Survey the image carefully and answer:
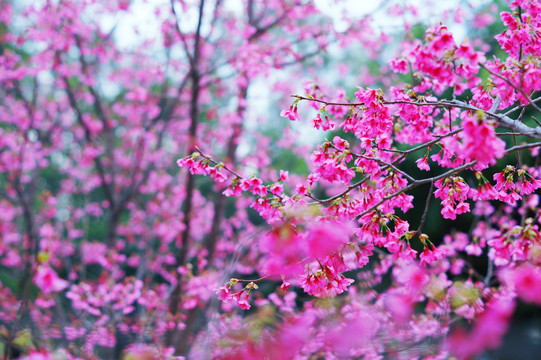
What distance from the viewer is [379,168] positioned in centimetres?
236

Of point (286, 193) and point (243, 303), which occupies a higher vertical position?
point (286, 193)

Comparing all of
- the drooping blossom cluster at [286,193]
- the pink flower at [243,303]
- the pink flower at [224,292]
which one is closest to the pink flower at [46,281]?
the drooping blossom cluster at [286,193]

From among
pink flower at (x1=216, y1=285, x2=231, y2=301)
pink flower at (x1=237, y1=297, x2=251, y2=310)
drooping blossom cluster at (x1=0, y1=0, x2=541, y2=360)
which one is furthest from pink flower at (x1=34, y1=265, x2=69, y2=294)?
pink flower at (x1=237, y1=297, x2=251, y2=310)

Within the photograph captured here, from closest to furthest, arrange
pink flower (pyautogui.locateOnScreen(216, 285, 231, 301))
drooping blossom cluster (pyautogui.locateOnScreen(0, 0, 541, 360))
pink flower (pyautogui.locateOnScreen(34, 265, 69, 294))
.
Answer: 1. pink flower (pyautogui.locateOnScreen(34, 265, 69, 294))
2. drooping blossom cluster (pyautogui.locateOnScreen(0, 0, 541, 360))
3. pink flower (pyautogui.locateOnScreen(216, 285, 231, 301))

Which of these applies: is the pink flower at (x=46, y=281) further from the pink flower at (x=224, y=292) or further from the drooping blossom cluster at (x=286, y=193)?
the pink flower at (x=224, y=292)

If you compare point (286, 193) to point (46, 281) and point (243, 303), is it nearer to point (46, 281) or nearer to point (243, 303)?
point (243, 303)

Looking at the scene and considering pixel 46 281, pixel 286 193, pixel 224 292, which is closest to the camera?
pixel 46 281

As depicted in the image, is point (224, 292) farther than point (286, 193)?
No

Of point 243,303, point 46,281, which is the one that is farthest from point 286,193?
point 46,281

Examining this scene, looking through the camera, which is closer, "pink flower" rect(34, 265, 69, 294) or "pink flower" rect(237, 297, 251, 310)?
"pink flower" rect(34, 265, 69, 294)

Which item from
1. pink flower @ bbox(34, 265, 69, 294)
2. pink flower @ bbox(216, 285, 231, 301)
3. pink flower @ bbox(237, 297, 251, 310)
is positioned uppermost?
pink flower @ bbox(34, 265, 69, 294)

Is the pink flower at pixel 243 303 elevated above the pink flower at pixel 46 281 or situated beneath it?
situated beneath

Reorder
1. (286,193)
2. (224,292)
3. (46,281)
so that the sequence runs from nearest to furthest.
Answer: (46,281), (224,292), (286,193)

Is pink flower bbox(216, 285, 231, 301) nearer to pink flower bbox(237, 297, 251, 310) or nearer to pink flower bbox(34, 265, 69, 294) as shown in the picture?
pink flower bbox(237, 297, 251, 310)
